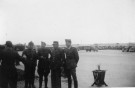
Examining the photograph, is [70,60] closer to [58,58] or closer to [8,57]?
[58,58]

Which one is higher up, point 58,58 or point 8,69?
point 58,58

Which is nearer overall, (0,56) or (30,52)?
(0,56)

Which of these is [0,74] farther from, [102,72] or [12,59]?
[102,72]

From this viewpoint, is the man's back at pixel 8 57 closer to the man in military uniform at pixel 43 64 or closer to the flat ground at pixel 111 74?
the man in military uniform at pixel 43 64

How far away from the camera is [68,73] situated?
7.67 meters

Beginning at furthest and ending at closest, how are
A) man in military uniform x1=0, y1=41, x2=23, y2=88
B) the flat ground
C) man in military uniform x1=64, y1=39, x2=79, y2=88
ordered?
the flat ground, man in military uniform x1=64, y1=39, x2=79, y2=88, man in military uniform x1=0, y1=41, x2=23, y2=88

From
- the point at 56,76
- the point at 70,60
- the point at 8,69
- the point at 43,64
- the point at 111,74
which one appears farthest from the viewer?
the point at 111,74

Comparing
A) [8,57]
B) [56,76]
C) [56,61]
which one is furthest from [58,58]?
[8,57]

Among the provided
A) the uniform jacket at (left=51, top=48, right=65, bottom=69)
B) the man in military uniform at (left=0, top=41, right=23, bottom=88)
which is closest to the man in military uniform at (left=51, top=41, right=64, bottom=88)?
the uniform jacket at (left=51, top=48, right=65, bottom=69)

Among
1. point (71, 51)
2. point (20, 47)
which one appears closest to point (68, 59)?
point (71, 51)

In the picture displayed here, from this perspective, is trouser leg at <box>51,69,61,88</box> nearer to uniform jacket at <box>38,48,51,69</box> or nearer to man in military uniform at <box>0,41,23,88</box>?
uniform jacket at <box>38,48,51,69</box>

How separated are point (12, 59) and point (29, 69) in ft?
6.16

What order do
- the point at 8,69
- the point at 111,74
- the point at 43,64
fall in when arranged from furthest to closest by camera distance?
the point at 111,74 → the point at 43,64 → the point at 8,69

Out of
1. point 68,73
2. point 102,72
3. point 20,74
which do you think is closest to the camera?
point 68,73
